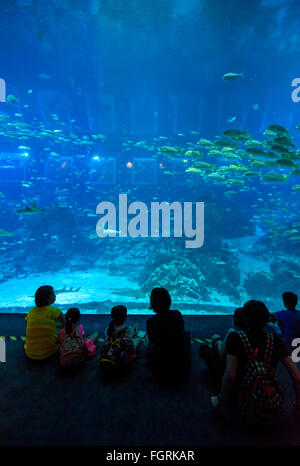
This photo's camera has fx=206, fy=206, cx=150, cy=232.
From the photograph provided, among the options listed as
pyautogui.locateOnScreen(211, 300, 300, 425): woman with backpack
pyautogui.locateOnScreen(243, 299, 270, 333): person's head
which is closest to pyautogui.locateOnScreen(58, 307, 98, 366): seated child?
pyautogui.locateOnScreen(211, 300, 300, 425): woman with backpack

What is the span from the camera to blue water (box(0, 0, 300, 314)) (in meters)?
12.0

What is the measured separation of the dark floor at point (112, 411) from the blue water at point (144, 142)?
673 cm

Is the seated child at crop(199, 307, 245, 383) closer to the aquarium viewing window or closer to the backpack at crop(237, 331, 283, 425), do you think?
the backpack at crop(237, 331, 283, 425)

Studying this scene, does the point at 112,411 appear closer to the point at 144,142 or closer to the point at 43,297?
the point at 43,297

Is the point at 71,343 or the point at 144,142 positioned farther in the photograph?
the point at 144,142

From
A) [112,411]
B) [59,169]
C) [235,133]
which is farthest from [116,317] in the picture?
[59,169]

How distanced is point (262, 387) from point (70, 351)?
205cm

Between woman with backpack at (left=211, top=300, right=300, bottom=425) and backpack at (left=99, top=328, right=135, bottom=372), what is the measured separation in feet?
3.91

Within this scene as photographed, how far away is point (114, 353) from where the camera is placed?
2.36m

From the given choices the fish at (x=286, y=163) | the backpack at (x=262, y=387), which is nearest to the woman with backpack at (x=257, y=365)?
the backpack at (x=262, y=387)

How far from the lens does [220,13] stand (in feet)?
44.1
